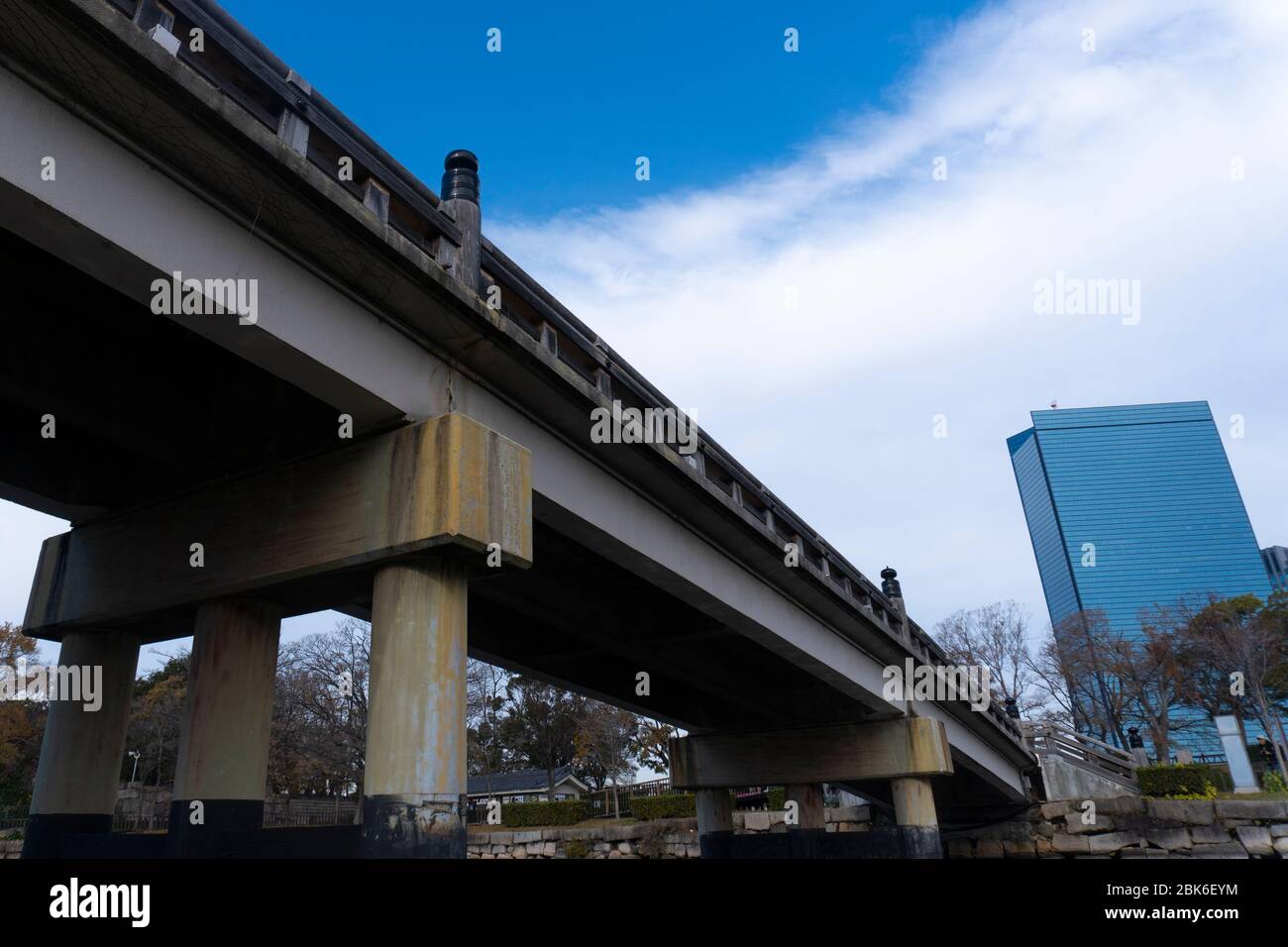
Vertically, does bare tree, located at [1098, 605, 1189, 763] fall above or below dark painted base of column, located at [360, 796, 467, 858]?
above

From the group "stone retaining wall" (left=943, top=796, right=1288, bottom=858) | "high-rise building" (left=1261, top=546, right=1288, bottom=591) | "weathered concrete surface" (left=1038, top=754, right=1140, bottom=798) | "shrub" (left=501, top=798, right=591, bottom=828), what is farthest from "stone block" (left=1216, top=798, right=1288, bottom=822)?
"high-rise building" (left=1261, top=546, right=1288, bottom=591)

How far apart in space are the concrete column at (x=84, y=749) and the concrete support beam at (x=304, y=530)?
32 cm

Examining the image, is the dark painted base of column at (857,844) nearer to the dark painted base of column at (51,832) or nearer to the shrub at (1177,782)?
the dark painted base of column at (51,832)

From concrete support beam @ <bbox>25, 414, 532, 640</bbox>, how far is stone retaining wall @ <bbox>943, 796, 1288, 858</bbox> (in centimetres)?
2697

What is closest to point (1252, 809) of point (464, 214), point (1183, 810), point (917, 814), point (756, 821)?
point (1183, 810)

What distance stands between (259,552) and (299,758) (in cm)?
4007

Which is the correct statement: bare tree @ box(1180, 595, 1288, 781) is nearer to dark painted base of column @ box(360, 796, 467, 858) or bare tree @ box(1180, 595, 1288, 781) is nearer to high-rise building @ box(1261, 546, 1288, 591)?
dark painted base of column @ box(360, 796, 467, 858)

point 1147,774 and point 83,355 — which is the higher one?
point 83,355

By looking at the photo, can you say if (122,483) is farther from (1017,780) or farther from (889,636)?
(1017,780)

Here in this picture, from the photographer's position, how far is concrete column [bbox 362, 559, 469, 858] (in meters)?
5.43

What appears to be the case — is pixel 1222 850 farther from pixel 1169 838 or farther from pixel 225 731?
pixel 225 731

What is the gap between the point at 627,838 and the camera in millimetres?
32156
